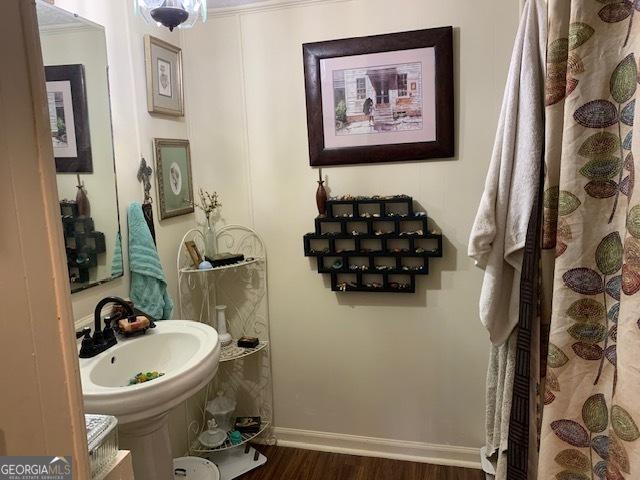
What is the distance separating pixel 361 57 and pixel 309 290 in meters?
1.10

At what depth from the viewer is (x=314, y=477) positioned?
87.8 inches

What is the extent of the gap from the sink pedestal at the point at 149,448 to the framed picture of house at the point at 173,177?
90 centimetres

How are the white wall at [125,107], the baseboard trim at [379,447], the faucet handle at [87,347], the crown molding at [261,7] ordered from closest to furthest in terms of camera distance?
1. the faucet handle at [87,347]
2. the white wall at [125,107]
3. the crown molding at [261,7]
4. the baseboard trim at [379,447]

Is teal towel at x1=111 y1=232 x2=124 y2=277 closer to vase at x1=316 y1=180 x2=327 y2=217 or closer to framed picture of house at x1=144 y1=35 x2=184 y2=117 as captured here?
framed picture of house at x1=144 y1=35 x2=184 y2=117

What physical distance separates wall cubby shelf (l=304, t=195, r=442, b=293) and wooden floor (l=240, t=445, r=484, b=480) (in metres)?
0.85

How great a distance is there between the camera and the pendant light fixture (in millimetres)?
1548

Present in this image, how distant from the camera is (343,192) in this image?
2.22 meters

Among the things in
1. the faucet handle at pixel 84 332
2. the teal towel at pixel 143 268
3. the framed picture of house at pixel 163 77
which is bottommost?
the faucet handle at pixel 84 332

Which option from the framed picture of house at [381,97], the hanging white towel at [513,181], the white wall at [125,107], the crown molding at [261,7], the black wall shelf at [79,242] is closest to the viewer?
the hanging white towel at [513,181]

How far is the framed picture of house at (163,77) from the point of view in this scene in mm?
2025

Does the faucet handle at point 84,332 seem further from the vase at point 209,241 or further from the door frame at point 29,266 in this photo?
the door frame at point 29,266

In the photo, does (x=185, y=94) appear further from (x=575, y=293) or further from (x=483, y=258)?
(x=575, y=293)

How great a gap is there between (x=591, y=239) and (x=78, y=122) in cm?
159

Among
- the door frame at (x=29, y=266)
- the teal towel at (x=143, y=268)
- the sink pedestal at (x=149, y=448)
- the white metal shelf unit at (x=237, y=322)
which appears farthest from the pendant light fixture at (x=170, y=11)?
the sink pedestal at (x=149, y=448)
